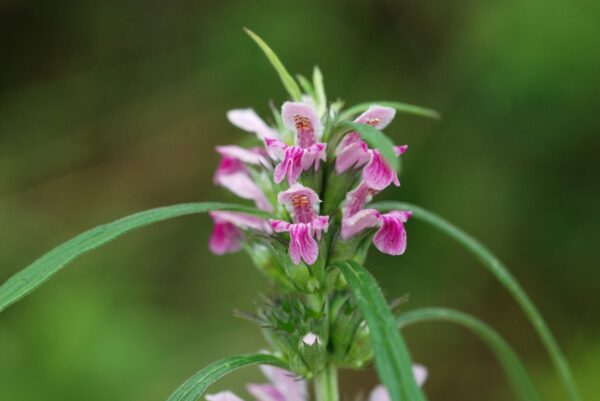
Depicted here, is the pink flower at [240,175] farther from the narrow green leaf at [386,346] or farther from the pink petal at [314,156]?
the narrow green leaf at [386,346]

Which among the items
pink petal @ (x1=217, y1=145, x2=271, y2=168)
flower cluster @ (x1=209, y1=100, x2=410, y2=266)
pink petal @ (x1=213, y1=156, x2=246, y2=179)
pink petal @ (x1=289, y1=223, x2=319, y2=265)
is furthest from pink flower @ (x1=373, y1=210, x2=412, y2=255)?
pink petal @ (x1=213, y1=156, x2=246, y2=179)

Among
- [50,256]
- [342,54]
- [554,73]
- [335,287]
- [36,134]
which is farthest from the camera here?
[36,134]

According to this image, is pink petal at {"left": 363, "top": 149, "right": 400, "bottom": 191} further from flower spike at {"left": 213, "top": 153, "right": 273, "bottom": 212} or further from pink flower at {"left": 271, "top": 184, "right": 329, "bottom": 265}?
flower spike at {"left": 213, "top": 153, "right": 273, "bottom": 212}

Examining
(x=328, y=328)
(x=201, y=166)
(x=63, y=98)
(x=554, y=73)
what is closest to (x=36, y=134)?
(x=63, y=98)

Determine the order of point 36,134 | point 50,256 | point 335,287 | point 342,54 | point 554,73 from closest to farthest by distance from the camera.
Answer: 1. point 50,256
2. point 335,287
3. point 554,73
4. point 342,54
5. point 36,134

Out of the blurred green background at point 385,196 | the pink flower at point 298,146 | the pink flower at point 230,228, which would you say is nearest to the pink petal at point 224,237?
the pink flower at point 230,228

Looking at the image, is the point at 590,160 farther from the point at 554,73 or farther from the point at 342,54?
the point at 342,54
